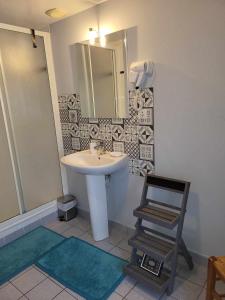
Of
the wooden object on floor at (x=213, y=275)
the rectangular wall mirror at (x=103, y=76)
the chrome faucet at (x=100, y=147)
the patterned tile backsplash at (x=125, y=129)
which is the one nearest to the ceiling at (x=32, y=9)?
the rectangular wall mirror at (x=103, y=76)

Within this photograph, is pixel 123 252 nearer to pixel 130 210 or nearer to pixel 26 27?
pixel 130 210

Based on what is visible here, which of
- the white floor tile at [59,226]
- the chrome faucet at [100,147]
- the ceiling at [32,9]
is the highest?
the ceiling at [32,9]

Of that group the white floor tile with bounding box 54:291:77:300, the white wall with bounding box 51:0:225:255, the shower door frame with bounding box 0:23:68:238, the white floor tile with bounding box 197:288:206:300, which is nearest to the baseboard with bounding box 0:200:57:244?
the shower door frame with bounding box 0:23:68:238

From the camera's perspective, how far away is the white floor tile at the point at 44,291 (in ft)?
5.35

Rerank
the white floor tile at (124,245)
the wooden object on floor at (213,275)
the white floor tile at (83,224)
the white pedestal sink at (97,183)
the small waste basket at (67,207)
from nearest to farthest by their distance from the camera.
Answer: the wooden object on floor at (213,275) → the white pedestal sink at (97,183) → the white floor tile at (124,245) → the white floor tile at (83,224) → the small waste basket at (67,207)

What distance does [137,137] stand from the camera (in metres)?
1.96

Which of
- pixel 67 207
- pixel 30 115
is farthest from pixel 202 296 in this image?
pixel 30 115

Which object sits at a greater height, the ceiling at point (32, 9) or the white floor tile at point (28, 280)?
the ceiling at point (32, 9)

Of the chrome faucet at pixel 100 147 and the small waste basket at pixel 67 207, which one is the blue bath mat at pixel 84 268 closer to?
the small waste basket at pixel 67 207

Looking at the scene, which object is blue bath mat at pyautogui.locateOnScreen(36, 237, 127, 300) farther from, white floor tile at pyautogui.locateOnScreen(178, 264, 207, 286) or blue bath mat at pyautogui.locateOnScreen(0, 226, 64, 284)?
white floor tile at pyautogui.locateOnScreen(178, 264, 207, 286)

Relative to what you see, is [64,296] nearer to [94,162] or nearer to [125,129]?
[94,162]

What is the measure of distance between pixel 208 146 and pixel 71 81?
1.50m

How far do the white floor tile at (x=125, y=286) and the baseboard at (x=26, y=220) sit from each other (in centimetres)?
123

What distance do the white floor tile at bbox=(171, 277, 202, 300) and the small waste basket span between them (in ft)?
4.45
